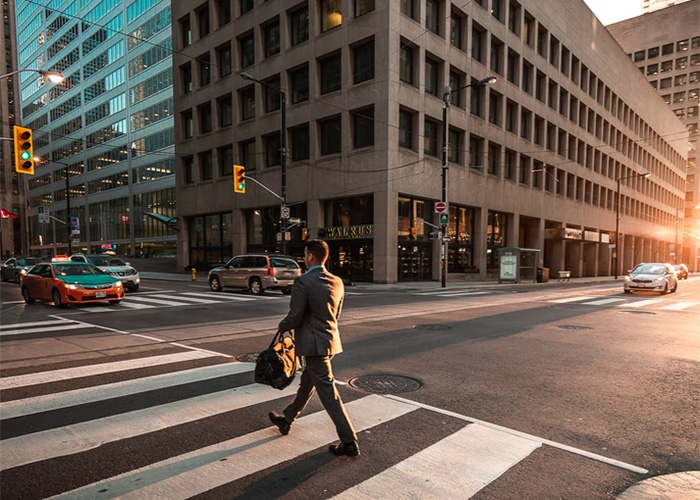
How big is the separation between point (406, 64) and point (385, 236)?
37.3ft

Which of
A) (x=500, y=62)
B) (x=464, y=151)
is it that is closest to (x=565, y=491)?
(x=464, y=151)

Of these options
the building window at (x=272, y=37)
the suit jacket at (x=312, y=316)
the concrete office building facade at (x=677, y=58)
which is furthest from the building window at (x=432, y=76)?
the concrete office building facade at (x=677, y=58)

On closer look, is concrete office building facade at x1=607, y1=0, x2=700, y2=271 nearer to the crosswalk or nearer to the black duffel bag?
the crosswalk

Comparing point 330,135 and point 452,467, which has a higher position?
point 330,135

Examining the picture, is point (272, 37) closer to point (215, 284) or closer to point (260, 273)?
point (215, 284)

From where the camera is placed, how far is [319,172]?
93.8ft

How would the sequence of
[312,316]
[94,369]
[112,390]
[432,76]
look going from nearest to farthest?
[312,316], [112,390], [94,369], [432,76]

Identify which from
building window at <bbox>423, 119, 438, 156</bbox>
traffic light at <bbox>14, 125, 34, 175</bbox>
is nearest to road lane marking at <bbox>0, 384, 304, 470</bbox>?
traffic light at <bbox>14, 125, 34, 175</bbox>

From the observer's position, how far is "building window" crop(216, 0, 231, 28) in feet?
117

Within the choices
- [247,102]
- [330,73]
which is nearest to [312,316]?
[330,73]

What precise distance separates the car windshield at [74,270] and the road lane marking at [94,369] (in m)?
9.14

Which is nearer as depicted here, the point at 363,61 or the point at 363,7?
the point at 363,7

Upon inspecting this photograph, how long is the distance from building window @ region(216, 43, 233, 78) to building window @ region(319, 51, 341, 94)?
11101 mm

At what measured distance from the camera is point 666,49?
8350 cm
